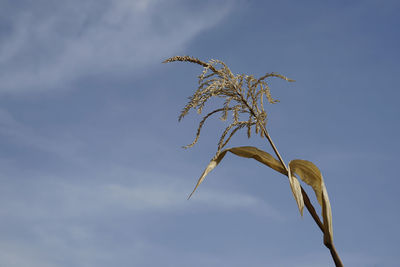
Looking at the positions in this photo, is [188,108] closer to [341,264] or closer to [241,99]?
[241,99]

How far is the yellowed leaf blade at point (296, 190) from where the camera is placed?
3.36 meters

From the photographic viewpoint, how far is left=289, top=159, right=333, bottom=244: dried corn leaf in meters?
3.36

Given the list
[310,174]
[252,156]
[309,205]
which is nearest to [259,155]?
[252,156]

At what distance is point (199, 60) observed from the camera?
362cm

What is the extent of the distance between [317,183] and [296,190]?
0.83 ft

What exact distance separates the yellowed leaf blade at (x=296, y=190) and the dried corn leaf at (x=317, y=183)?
105 millimetres

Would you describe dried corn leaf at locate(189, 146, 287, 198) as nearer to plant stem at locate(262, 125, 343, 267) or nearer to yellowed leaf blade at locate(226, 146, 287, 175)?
yellowed leaf blade at locate(226, 146, 287, 175)

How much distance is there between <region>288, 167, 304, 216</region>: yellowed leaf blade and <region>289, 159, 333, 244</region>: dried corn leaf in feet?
0.34

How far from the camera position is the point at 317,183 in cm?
363

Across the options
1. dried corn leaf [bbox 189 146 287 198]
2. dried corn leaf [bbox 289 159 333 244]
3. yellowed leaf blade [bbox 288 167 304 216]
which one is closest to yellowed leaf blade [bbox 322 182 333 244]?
dried corn leaf [bbox 289 159 333 244]

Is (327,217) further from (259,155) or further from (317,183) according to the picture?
(259,155)

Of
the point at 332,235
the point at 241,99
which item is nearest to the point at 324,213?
the point at 332,235

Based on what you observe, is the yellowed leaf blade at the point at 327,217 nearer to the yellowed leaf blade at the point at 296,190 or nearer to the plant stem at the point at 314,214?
the plant stem at the point at 314,214

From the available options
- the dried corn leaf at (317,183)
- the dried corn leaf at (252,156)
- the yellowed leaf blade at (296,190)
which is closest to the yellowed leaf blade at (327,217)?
the dried corn leaf at (317,183)
